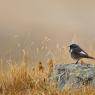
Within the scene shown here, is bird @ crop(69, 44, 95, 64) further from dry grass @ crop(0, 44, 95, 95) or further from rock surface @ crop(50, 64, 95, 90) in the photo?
dry grass @ crop(0, 44, 95, 95)

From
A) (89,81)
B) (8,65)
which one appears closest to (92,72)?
(89,81)

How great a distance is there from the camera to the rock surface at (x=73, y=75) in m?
13.7

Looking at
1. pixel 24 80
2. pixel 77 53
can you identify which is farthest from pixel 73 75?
pixel 24 80

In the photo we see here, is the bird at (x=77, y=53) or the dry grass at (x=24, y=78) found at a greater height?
the bird at (x=77, y=53)

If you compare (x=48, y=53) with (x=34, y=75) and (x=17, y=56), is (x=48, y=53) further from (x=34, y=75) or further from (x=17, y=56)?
(x=17, y=56)

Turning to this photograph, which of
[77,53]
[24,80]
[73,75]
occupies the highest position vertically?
[77,53]

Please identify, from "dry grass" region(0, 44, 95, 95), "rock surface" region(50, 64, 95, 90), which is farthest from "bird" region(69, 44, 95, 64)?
"dry grass" region(0, 44, 95, 95)

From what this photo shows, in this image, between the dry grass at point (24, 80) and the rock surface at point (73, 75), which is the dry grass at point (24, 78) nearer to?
the dry grass at point (24, 80)

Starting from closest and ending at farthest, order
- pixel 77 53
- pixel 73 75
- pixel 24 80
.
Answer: pixel 73 75, pixel 77 53, pixel 24 80

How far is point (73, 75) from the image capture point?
1392cm

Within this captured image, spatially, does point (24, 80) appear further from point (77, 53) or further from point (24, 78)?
point (77, 53)

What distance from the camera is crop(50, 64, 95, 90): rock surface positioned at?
13.7 m

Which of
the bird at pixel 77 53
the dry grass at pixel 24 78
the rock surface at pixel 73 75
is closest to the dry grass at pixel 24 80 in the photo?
the dry grass at pixel 24 78

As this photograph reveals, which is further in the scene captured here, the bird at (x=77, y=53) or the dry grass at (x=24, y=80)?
the bird at (x=77, y=53)
